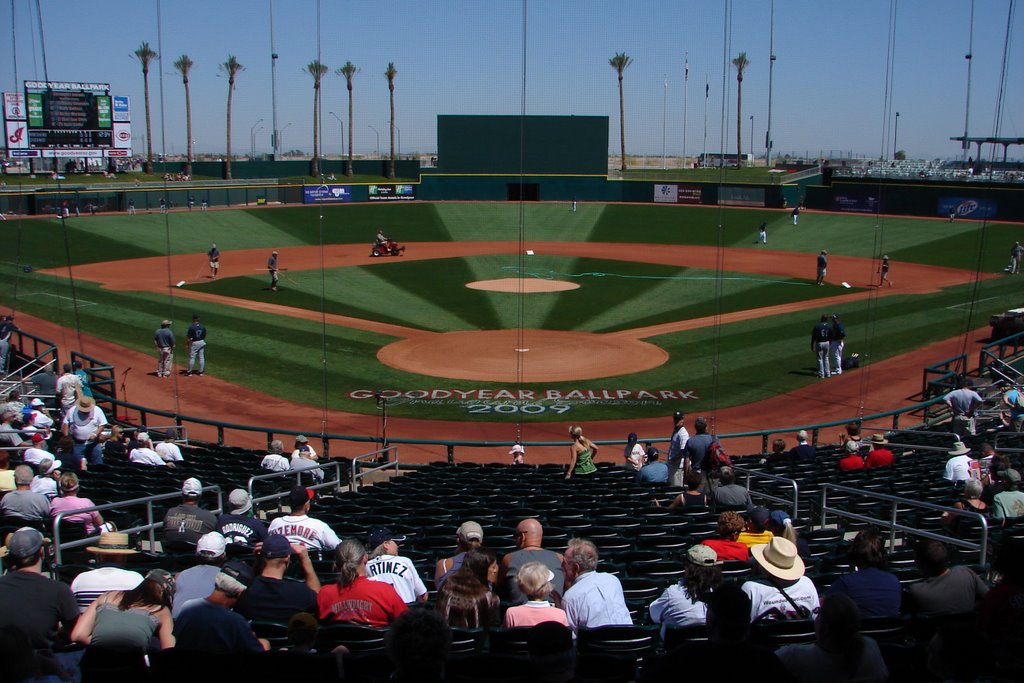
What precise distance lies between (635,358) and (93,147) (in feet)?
124

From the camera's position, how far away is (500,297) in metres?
36.1

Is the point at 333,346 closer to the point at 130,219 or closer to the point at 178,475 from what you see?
the point at 178,475

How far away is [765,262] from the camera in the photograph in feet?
152

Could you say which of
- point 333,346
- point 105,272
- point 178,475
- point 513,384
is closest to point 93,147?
point 105,272

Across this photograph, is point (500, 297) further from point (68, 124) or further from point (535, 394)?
point (68, 124)

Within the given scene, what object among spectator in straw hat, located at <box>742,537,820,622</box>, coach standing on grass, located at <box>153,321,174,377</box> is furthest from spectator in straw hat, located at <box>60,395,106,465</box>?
spectator in straw hat, located at <box>742,537,820,622</box>

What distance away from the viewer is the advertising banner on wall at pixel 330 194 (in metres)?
66.2

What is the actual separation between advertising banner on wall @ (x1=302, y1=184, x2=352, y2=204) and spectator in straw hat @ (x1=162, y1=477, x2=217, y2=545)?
59.2 meters

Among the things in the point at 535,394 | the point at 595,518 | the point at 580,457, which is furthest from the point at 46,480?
the point at 535,394

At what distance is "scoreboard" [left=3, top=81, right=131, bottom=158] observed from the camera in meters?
47.9

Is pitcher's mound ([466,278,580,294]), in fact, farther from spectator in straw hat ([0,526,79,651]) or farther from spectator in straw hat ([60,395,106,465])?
spectator in straw hat ([0,526,79,651])

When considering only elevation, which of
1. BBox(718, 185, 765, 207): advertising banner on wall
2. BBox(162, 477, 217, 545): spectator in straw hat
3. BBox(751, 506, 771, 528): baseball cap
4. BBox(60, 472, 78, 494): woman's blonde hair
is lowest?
BBox(162, 477, 217, 545): spectator in straw hat

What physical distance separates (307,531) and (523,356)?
1856cm

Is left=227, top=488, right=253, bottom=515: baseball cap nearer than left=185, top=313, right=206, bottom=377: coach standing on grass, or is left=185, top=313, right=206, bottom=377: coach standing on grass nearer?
left=227, top=488, right=253, bottom=515: baseball cap
